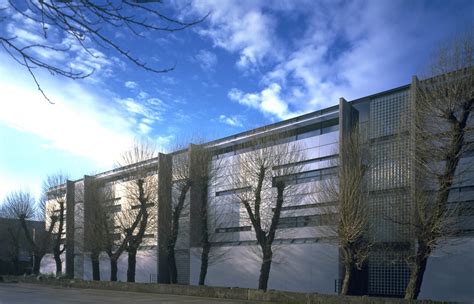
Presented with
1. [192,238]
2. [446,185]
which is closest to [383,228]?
[446,185]

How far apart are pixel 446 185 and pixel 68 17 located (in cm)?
2037

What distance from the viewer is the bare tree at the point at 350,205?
25.6 meters

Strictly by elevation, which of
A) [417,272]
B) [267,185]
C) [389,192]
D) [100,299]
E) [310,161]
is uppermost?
[310,161]

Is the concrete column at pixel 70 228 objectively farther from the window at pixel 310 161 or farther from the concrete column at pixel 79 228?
the window at pixel 310 161

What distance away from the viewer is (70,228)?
53.9m

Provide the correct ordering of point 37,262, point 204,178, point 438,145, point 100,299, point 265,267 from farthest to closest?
point 37,262, point 204,178, point 265,267, point 100,299, point 438,145

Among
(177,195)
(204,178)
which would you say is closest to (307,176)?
(204,178)

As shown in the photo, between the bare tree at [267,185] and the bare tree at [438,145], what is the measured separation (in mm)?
9822

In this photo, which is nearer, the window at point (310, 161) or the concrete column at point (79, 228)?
the window at point (310, 161)

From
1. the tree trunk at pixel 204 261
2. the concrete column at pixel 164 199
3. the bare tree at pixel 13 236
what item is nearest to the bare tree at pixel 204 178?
the tree trunk at pixel 204 261

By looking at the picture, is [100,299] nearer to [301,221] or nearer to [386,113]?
[301,221]

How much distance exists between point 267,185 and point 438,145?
1364 centimetres

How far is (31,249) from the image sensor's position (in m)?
59.5

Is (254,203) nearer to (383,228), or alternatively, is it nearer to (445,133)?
(383,228)
